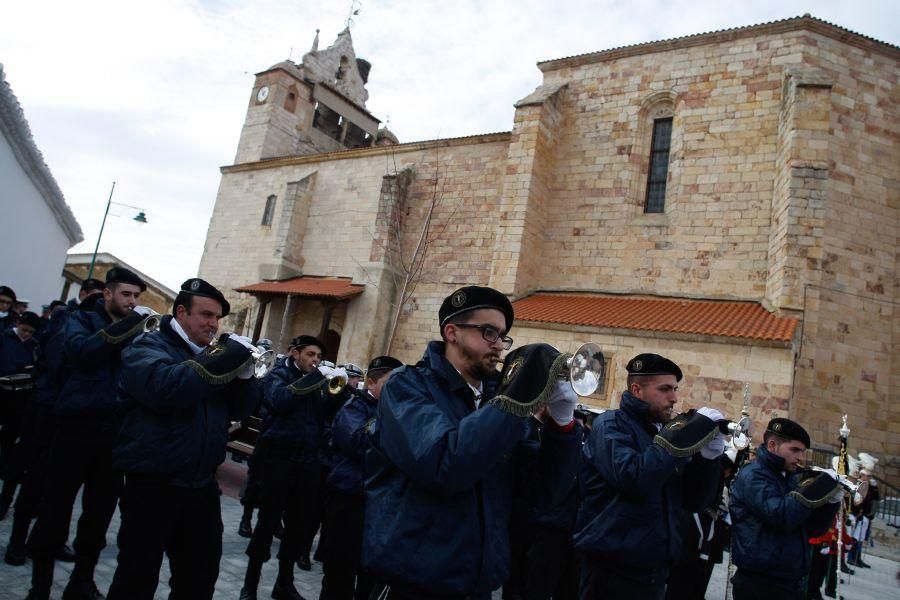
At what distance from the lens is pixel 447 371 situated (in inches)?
88.1

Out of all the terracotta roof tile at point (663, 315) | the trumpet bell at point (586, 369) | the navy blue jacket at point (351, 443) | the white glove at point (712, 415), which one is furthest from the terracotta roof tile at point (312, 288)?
the trumpet bell at point (586, 369)

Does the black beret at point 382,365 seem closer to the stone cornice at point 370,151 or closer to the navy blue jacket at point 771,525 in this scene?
the navy blue jacket at point 771,525

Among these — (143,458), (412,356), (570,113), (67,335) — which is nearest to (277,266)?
(412,356)

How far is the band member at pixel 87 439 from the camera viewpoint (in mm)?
3779

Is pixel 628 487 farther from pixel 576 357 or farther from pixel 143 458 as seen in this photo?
pixel 143 458

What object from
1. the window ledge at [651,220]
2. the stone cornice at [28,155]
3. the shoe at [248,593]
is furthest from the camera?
the window ledge at [651,220]

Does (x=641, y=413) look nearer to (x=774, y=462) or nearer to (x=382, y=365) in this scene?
(x=774, y=462)

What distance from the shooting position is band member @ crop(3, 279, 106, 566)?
14.2 feet

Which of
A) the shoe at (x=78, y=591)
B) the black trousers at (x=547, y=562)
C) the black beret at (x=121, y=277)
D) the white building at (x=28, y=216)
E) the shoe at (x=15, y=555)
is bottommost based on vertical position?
the shoe at (x=15, y=555)

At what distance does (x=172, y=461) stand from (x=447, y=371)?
1.79 metres

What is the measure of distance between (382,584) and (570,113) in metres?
18.1

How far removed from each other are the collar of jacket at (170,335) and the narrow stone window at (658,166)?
619 inches

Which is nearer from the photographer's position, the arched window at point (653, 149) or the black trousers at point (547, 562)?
the black trousers at point (547, 562)

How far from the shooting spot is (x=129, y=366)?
3.19m
